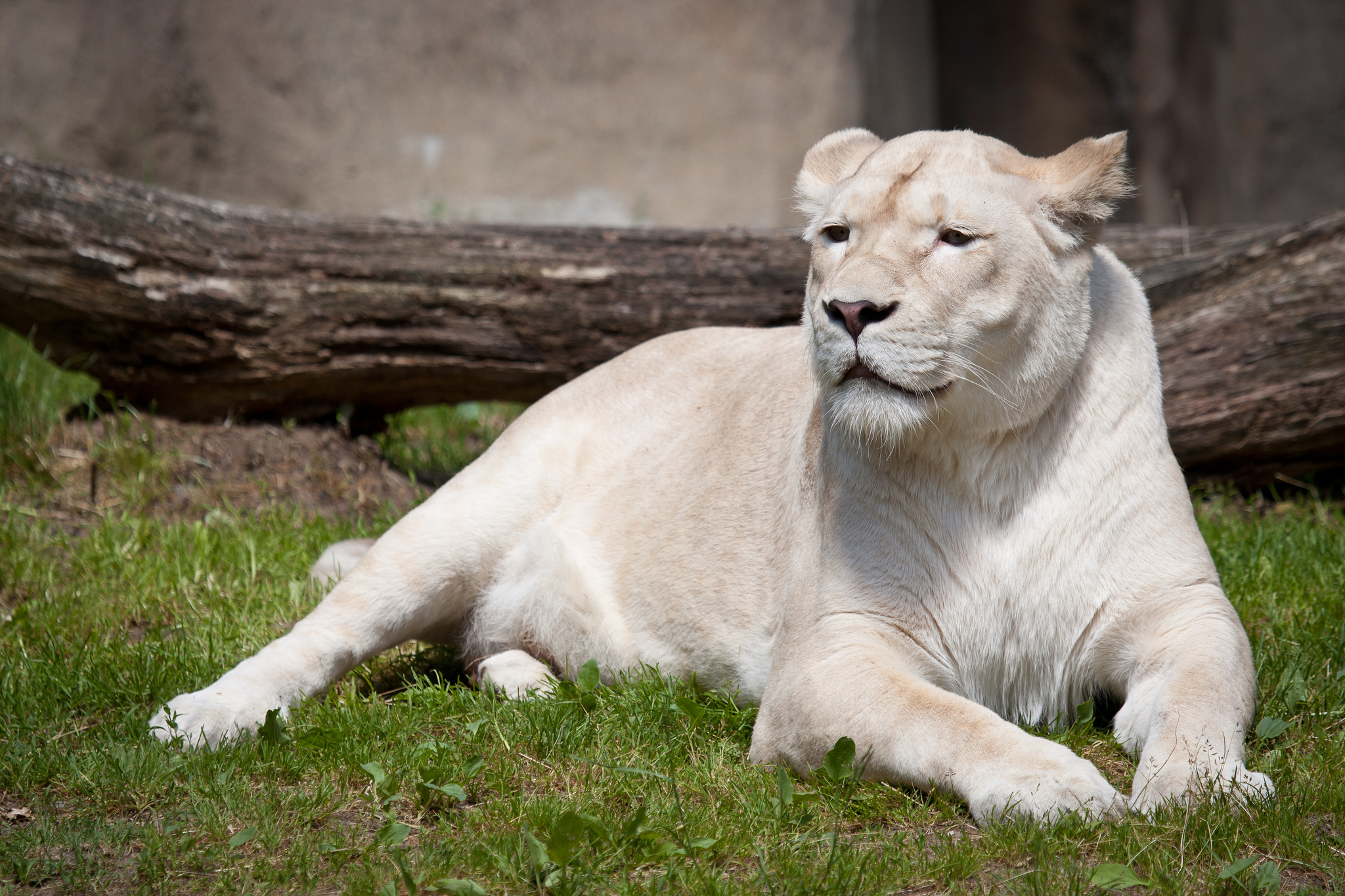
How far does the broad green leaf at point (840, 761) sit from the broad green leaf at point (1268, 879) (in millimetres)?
812

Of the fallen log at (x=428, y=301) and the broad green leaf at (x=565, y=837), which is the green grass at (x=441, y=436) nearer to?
the fallen log at (x=428, y=301)

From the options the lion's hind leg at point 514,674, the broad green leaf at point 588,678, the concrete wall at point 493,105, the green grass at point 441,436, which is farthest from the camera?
the concrete wall at point 493,105

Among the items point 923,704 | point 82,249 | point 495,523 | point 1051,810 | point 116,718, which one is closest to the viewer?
point 1051,810

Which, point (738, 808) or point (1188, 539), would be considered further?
point (1188, 539)

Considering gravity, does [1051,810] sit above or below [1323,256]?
below

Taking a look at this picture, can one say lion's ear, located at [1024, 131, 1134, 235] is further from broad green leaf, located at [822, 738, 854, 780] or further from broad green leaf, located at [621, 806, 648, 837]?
broad green leaf, located at [621, 806, 648, 837]

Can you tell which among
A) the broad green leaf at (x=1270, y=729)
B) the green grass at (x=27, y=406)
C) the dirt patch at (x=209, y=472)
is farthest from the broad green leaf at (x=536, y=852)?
the green grass at (x=27, y=406)

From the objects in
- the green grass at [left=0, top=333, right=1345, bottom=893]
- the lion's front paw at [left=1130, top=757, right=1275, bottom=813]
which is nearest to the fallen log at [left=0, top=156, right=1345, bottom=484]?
the green grass at [left=0, top=333, right=1345, bottom=893]

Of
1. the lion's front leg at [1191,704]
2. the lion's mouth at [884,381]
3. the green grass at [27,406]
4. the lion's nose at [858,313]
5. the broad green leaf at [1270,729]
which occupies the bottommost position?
the broad green leaf at [1270,729]

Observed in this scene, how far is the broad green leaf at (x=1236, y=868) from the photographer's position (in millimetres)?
2102

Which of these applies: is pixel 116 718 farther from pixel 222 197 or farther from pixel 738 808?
pixel 222 197

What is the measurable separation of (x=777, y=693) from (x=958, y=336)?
0.95m

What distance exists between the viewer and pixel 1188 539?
9.24ft

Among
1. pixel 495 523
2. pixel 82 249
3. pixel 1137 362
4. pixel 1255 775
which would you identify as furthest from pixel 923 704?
pixel 82 249
